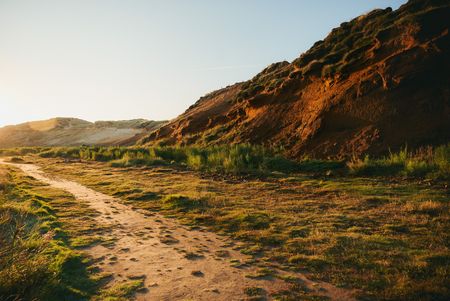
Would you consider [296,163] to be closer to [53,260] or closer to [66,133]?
[53,260]

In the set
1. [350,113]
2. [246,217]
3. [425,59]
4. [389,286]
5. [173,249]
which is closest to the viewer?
[389,286]

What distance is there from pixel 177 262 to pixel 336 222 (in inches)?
163

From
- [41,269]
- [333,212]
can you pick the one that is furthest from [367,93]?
[41,269]

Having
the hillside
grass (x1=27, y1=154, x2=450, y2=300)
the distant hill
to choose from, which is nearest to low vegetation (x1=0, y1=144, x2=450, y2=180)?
grass (x1=27, y1=154, x2=450, y2=300)

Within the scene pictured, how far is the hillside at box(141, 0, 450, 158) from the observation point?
1695cm

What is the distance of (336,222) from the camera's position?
923cm

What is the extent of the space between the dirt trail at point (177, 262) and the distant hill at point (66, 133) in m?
54.4

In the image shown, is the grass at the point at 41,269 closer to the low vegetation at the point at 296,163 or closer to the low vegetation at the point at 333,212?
the low vegetation at the point at 333,212

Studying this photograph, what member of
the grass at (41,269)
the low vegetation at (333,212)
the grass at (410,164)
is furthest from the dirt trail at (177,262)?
the grass at (410,164)

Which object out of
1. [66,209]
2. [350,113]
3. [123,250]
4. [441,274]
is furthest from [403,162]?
[66,209]

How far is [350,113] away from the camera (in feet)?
64.4

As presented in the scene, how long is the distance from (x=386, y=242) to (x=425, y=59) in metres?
13.9

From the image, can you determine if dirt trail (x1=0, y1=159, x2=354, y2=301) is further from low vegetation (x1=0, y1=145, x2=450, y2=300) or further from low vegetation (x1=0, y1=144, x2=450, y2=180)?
low vegetation (x1=0, y1=144, x2=450, y2=180)

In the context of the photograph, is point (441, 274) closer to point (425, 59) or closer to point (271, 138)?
point (425, 59)
